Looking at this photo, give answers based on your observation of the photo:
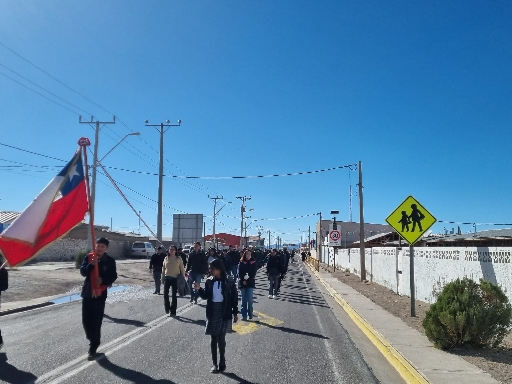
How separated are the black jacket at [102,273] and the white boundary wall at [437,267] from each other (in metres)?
7.42

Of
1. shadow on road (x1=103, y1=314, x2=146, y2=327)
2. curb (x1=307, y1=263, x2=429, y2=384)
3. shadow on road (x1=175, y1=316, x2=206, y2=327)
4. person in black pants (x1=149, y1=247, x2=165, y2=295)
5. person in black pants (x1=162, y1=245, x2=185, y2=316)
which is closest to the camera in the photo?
curb (x1=307, y1=263, x2=429, y2=384)

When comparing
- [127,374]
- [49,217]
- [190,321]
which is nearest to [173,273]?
[190,321]

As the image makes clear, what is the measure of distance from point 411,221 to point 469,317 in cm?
493

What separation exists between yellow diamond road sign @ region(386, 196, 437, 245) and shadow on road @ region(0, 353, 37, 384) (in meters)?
9.37

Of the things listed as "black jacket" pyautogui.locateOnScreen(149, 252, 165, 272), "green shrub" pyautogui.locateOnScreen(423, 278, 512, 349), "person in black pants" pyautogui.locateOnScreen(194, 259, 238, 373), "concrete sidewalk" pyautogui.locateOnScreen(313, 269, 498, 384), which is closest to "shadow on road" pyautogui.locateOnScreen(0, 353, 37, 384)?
"person in black pants" pyautogui.locateOnScreen(194, 259, 238, 373)

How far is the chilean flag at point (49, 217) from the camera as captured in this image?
7.25 m

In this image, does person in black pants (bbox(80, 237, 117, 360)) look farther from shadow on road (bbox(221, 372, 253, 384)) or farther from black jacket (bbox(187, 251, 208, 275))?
black jacket (bbox(187, 251, 208, 275))

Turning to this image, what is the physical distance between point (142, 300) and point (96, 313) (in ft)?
29.5

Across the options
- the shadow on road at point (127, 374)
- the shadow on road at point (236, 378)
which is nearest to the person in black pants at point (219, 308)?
the shadow on road at point (236, 378)

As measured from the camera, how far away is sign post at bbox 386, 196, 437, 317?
43.8ft

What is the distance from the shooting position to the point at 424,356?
849 centimetres

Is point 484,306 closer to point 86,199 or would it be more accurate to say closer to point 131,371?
point 131,371

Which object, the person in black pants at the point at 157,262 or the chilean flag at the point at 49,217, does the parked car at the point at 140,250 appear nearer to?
the person in black pants at the point at 157,262

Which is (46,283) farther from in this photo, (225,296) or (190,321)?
(225,296)
